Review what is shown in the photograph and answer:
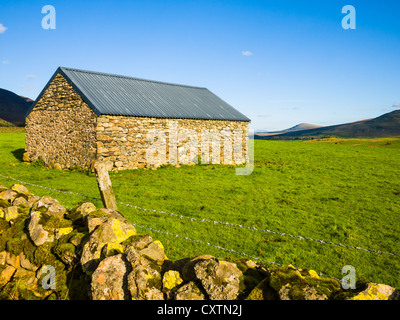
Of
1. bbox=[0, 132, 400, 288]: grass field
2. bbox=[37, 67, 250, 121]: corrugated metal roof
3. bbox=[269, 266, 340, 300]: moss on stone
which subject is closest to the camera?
bbox=[269, 266, 340, 300]: moss on stone

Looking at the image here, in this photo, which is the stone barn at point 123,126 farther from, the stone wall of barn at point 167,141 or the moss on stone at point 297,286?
the moss on stone at point 297,286

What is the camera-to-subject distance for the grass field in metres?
6.62

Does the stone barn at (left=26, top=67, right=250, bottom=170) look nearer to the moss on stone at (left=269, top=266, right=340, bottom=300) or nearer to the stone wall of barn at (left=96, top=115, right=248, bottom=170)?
the stone wall of barn at (left=96, top=115, right=248, bottom=170)

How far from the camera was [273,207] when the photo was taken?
34.8 ft

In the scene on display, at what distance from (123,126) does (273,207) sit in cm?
1073

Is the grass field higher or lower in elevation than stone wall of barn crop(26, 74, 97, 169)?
lower

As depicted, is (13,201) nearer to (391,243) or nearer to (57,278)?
(57,278)

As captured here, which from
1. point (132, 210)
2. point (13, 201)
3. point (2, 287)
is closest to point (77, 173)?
point (132, 210)

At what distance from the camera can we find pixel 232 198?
1182 centimetres

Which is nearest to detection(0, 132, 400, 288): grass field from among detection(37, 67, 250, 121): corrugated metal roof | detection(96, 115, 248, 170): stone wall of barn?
detection(96, 115, 248, 170): stone wall of barn

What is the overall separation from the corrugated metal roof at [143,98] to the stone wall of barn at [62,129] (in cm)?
76

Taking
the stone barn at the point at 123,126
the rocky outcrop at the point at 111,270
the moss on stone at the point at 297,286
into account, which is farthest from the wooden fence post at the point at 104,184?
the stone barn at the point at 123,126

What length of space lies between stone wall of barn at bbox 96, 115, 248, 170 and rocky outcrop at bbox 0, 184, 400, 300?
11.7 m
